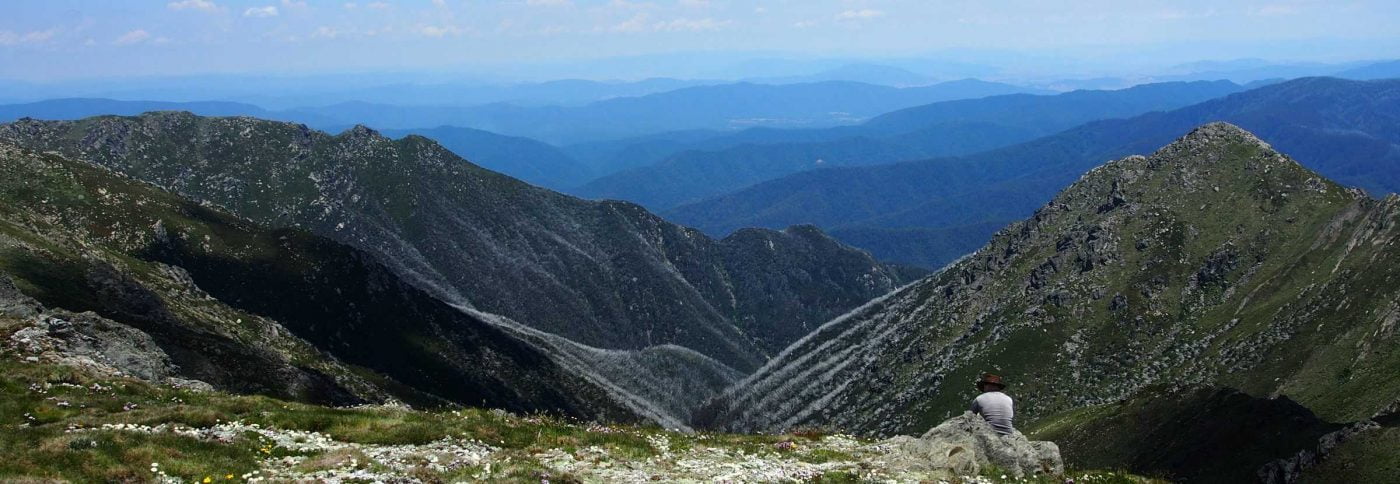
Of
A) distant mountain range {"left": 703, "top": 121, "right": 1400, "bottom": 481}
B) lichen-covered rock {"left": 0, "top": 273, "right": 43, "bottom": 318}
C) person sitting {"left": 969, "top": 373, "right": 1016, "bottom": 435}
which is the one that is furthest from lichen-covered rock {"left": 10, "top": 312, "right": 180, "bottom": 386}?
distant mountain range {"left": 703, "top": 121, "right": 1400, "bottom": 481}

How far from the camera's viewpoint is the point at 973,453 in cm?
3225

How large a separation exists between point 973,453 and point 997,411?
3.33 meters

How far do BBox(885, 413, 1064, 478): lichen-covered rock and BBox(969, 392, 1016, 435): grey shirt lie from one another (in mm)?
473

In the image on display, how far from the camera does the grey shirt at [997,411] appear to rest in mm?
34656

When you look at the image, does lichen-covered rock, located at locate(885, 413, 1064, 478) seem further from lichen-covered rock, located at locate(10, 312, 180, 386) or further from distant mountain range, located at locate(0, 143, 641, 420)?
distant mountain range, located at locate(0, 143, 641, 420)

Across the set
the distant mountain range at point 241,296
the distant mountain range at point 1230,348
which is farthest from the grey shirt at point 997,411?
the distant mountain range at point 241,296

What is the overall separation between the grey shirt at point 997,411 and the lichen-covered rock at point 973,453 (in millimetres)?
473

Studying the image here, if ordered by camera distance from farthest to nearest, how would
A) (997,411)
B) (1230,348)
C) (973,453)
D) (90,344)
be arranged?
(1230,348)
(90,344)
(997,411)
(973,453)

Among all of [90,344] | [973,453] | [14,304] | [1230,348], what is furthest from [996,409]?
[1230,348]

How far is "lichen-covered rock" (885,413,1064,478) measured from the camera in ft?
105

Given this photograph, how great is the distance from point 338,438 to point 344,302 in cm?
15517

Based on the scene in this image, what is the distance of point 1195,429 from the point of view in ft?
237

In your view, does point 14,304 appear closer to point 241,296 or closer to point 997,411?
point 997,411

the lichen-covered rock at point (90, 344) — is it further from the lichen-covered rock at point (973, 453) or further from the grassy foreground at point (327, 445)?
the lichen-covered rock at point (973, 453)
